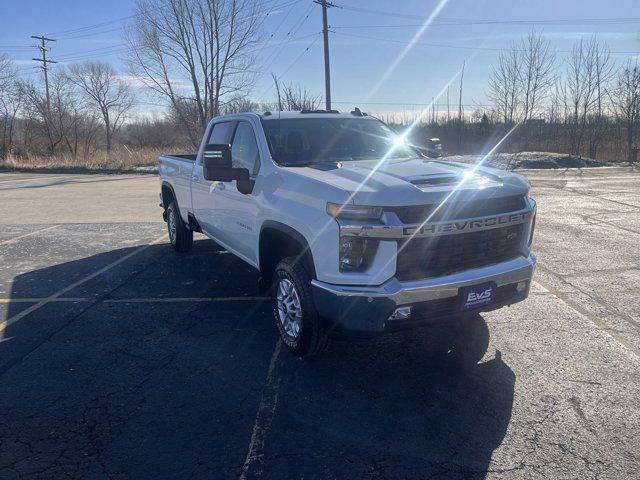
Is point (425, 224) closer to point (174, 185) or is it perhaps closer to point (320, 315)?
point (320, 315)

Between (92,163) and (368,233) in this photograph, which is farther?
(92,163)

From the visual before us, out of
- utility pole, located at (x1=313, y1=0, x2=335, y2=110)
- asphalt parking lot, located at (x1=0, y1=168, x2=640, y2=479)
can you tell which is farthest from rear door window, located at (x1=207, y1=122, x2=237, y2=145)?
utility pole, located at (x1=313, y1=0, x2=335, y2=110)

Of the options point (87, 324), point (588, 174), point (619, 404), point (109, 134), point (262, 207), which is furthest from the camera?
point (109, 134)

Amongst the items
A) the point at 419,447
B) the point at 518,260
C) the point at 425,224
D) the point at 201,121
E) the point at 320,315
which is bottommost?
the point at 419,447

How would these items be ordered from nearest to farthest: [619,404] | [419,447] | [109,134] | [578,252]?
[419,447] < [619,404] < [578,252] < [109,134]

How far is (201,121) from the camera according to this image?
3006cm

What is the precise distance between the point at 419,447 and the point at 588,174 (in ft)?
69.5

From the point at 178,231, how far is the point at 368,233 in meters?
4.95

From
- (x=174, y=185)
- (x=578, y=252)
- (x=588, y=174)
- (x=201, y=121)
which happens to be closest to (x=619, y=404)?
(x=578, y=252)

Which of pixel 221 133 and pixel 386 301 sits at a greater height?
pixel 221 133

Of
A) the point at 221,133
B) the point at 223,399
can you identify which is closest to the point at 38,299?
the point at 221,133

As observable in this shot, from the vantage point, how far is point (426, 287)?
3344mm

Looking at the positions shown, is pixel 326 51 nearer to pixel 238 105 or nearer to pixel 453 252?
pixel 238 105

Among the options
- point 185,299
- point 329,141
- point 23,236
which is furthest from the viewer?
point 23,236
